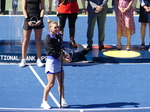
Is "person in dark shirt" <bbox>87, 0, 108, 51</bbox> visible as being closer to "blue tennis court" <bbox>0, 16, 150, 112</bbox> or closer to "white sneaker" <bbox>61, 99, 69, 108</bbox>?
"blue tennis court" <bbox>0, 16, 150, 112</bbox>

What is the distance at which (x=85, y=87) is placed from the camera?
10391 millimetres

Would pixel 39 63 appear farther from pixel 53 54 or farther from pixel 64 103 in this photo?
pixel 53 54

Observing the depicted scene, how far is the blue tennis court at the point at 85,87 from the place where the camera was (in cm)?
920

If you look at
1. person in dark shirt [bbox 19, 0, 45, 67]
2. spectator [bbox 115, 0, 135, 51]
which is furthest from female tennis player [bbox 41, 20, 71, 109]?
spectator [bbox 115, 0, 135, 51]

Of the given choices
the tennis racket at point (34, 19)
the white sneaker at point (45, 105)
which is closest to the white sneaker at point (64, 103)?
the white sneaker at point (45, 105)

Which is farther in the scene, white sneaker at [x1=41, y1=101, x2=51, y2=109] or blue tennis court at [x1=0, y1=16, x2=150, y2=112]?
blue tennis court at [x1=0, y1=16, x2=150, y2=112]

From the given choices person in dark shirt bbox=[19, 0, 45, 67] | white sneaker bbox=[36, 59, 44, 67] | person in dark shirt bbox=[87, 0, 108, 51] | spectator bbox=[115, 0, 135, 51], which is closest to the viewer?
person in dark shirt bbox=[19, 0, 45, 67]

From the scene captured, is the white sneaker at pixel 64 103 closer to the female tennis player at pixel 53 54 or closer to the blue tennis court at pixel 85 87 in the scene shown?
the blue tennis court at pixel 85 87

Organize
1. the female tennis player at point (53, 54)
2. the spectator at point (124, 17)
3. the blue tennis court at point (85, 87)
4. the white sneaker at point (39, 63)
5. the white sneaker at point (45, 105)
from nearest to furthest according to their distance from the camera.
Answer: the female tennis player at point (53, 54), the white sneaker at point (45, 105), the blue tennis court at point (85, 87), the white sneaker at point (39, 63), the spectator at point (124, 17)

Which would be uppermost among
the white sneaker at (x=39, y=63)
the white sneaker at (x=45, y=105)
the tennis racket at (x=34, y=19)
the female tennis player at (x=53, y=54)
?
the tennis racket at (x=34, y=19)

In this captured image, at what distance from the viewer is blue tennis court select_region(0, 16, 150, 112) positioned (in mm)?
9195

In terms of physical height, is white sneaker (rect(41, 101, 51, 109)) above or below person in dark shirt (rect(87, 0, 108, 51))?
below

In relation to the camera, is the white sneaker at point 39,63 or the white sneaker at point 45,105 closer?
the white sneaker at point 45,105

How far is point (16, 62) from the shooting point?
12.3 m
